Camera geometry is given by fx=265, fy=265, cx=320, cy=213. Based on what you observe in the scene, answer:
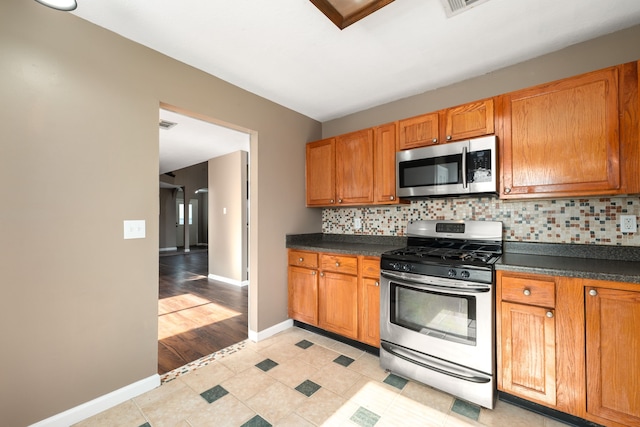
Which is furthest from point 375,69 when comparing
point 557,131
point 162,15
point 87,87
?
point 87,87

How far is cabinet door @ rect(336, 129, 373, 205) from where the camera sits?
2764 mm

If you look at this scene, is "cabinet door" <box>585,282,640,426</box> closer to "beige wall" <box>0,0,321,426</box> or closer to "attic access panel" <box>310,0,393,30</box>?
"attic access panel" <box>310,0,393,30</box>

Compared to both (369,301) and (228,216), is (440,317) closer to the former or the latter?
(369,301)

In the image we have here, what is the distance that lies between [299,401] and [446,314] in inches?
47.7

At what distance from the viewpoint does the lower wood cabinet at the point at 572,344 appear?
1.43 m

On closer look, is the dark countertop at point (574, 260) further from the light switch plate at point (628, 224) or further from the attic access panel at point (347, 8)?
the attic access panel at point (347, 8)

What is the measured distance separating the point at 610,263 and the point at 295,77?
2772mm

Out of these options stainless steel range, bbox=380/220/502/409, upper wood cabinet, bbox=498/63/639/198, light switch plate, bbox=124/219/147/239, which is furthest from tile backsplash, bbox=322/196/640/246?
light switch plate, bbox=124/219/147/239

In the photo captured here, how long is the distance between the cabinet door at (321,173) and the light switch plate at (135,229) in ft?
5.91

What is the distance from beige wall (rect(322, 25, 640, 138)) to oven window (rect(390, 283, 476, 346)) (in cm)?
181

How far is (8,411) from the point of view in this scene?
4.77 ft

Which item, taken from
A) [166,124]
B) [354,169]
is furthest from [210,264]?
[354,169]

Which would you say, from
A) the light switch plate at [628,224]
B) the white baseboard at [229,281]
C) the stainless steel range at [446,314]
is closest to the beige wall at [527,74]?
the light switch plate at [628,224]

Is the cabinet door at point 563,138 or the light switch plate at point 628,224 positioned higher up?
the cabinet door at point 563,138
